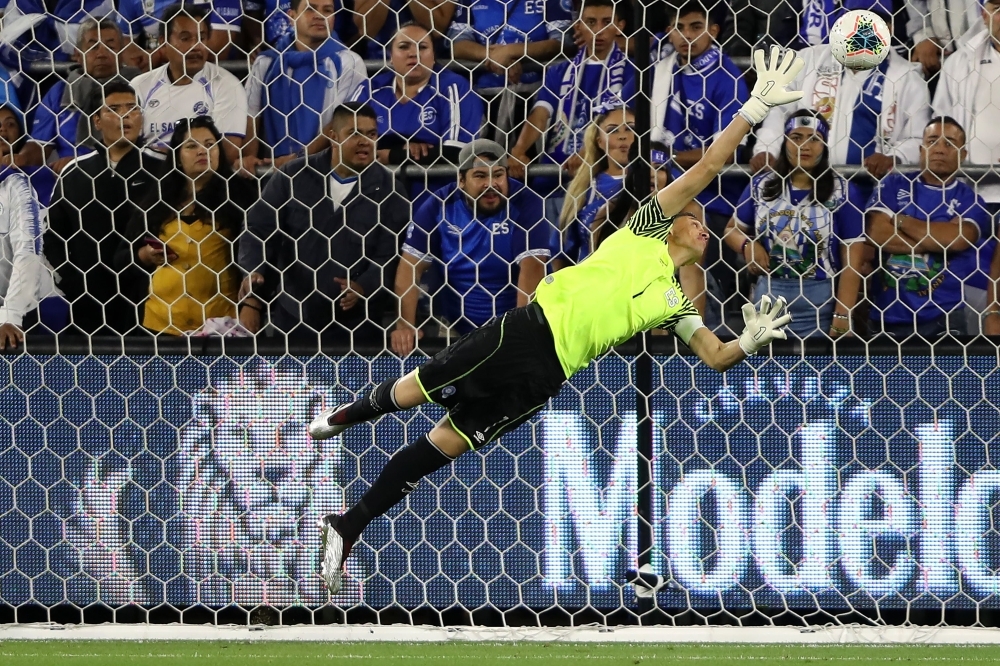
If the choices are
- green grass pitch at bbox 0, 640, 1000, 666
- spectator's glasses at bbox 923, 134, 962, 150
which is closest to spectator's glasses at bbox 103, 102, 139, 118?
green grass pitch at bbox 0, 640, 1000, 666

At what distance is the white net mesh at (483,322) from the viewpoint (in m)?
4.80

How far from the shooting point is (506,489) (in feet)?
16.0

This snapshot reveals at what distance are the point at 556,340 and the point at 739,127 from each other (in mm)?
919

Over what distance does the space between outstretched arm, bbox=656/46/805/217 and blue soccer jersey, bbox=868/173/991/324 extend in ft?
A: 3.43

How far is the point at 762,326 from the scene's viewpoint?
4.19 metres

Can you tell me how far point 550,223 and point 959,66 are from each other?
1.88 m

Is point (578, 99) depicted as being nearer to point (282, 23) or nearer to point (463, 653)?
point (282, 23)

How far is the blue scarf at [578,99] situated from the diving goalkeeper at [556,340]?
0.91 m

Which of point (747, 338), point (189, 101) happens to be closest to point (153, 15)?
point (189, 101)

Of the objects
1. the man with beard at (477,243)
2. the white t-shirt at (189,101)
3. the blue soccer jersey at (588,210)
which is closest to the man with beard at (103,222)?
the white t-shirt at (189,101)

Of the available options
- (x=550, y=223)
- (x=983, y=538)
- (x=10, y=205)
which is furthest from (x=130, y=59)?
(x=983, y=538)

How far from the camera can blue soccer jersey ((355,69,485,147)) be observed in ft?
17.1

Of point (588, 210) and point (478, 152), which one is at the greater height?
point (478, 152)

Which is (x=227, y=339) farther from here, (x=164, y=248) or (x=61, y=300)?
(x=61, y=300)
